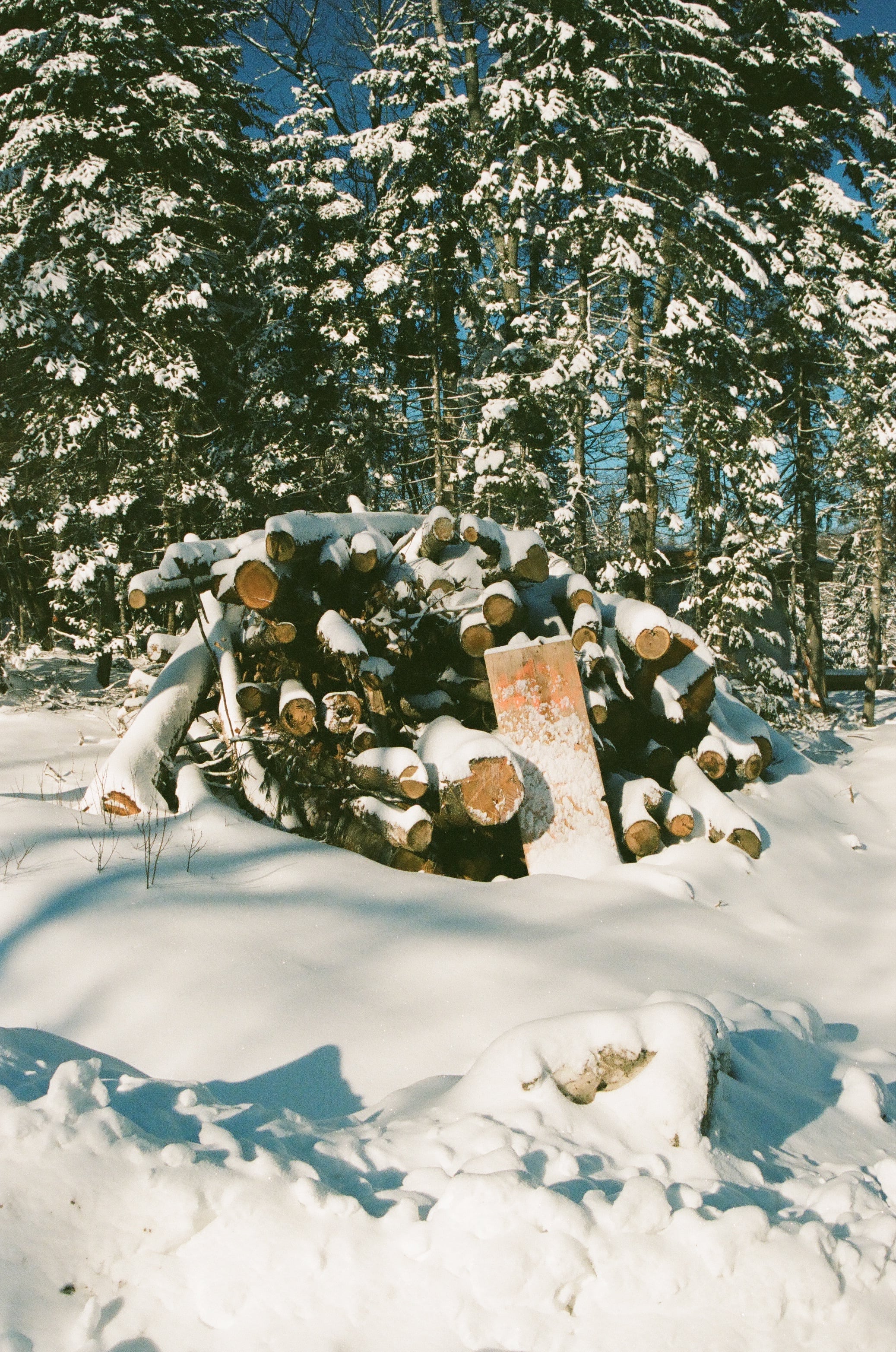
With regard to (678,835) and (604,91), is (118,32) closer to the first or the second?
(604,91)

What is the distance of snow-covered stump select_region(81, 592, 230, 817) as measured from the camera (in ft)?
16.7

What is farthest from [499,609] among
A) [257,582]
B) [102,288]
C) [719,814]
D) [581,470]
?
[102,288]

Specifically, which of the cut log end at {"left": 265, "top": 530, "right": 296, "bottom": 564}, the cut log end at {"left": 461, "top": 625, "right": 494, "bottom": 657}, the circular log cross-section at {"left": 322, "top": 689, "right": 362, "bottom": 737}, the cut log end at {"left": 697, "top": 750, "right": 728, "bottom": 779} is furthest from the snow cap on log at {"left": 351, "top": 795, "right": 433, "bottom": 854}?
the cut log end at {"left": 697, "top": 750, "right": 728, "bottom": 779}

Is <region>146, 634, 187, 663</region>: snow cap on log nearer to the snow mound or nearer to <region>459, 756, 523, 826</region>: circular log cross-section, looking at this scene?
<region>459, 756, 523, 826</region>: circular log cross-section

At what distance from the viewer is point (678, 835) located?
536 cm

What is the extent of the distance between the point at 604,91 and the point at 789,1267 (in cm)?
1523

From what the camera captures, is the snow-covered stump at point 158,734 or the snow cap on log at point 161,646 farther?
the snow cap on log at point 161,646

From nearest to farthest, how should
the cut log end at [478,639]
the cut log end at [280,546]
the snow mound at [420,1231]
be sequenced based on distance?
the snow mound at [420,1231]
the cut log end at [280,546]
the cut log end at [478,639]

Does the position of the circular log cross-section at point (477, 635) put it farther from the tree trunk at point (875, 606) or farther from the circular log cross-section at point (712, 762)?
the tree trunk at point (875, 606)

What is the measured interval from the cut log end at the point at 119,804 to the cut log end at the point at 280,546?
173 centimetres

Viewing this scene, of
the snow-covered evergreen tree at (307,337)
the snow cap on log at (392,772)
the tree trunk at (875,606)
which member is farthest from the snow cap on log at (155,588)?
the tree trunk at (875,606)

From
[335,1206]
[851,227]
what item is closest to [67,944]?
[335,1206]

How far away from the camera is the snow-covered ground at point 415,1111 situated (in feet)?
5.21

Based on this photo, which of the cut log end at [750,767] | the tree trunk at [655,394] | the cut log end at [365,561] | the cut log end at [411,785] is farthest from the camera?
the tree trunk at [655,394]
